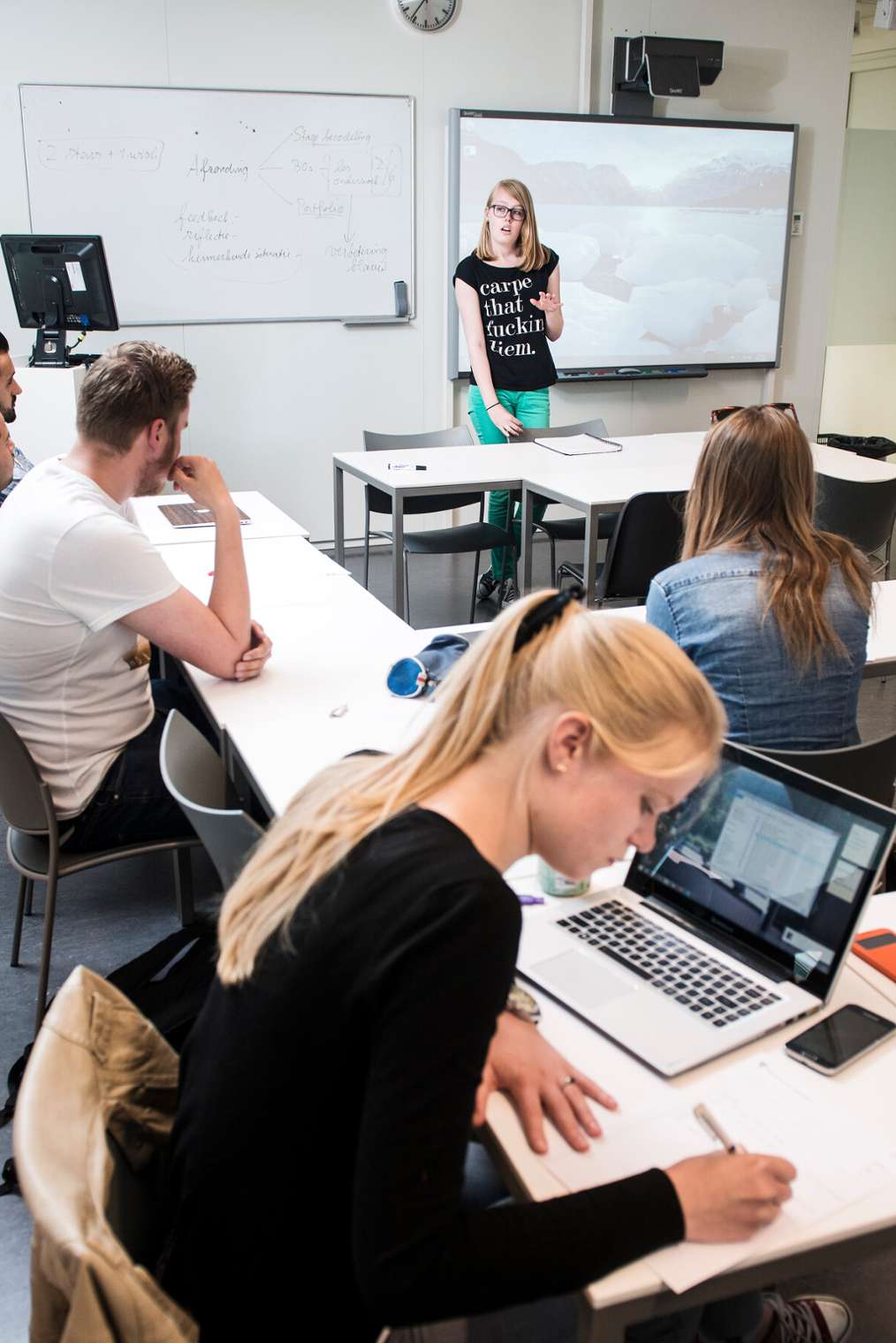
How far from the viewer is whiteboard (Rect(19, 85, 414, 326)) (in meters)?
4.99

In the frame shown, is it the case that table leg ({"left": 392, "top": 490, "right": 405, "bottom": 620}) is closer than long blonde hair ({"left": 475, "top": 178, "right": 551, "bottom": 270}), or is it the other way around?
table leg ({"left": 392, "top": 490, "right": 405, "bottom": 620})

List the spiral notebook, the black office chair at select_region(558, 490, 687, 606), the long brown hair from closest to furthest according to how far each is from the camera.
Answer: the long brown hair < the black office chair at select_region(558, 490, 687, 606) < the spiral notebook

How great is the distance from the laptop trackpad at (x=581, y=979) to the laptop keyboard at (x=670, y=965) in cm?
3

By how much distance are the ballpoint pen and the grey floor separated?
812mm

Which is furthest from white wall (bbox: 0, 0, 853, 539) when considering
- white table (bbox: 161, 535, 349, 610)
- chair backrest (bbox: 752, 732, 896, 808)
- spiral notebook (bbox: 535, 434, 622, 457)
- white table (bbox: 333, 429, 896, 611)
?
chair backrest (bbox: 752, 732, 896, 808)

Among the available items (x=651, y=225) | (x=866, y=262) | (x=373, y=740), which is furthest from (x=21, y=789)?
(x=866, y=262)

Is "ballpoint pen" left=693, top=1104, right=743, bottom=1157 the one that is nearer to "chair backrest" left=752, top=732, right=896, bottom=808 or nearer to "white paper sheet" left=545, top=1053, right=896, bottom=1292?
"white paper sheet" left=545, top=1053, right=896, bottom=1292

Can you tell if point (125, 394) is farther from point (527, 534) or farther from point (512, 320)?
point (512, 320)

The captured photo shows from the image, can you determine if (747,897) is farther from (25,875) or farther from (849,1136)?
(25,875)

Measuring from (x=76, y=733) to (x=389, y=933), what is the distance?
56.4 inches

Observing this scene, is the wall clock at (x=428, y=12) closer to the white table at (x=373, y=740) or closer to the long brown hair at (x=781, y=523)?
the white table at (x=373, y=740)

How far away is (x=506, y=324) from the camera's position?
15.9ft

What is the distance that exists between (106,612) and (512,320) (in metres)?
3.27

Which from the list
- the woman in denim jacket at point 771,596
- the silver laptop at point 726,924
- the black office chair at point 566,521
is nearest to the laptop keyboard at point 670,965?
the silver laptop at point 726,924
